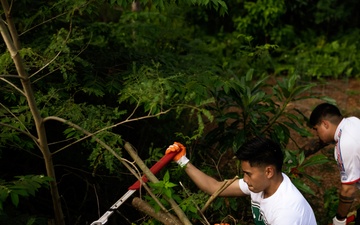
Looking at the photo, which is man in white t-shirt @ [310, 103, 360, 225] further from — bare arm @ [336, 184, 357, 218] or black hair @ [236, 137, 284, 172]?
black hair @ [236, 137, 284, 172]

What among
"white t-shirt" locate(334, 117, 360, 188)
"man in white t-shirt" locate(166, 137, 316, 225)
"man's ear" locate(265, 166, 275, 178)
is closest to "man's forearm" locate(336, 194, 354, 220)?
"white t-shirt" locate(334, 117, 360, 188)

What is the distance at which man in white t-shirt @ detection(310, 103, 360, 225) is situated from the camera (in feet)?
12.8

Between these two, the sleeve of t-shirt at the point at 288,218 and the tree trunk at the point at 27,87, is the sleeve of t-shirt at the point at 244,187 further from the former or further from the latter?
the tree trunk at the point at 27,87

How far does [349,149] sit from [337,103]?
4.51 metres

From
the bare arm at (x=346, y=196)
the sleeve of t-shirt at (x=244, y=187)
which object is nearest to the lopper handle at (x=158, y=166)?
the sleeve of t-shirt at (x=244, y=187)

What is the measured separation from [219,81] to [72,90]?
1161 millimetres

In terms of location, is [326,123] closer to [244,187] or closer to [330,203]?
[244,187]

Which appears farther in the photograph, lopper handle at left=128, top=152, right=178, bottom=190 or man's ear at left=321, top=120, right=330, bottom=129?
man's ear at left=321, top=120, right=330, bottom=129

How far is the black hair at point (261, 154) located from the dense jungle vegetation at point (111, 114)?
12.9 inches

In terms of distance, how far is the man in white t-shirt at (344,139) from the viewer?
3.90m

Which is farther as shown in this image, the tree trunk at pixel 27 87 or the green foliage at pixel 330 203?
the green foliage at pixel 330 203

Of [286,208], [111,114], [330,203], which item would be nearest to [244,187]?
[286,208]

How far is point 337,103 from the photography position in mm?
8227

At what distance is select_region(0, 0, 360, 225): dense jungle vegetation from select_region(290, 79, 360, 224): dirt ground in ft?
0.86
